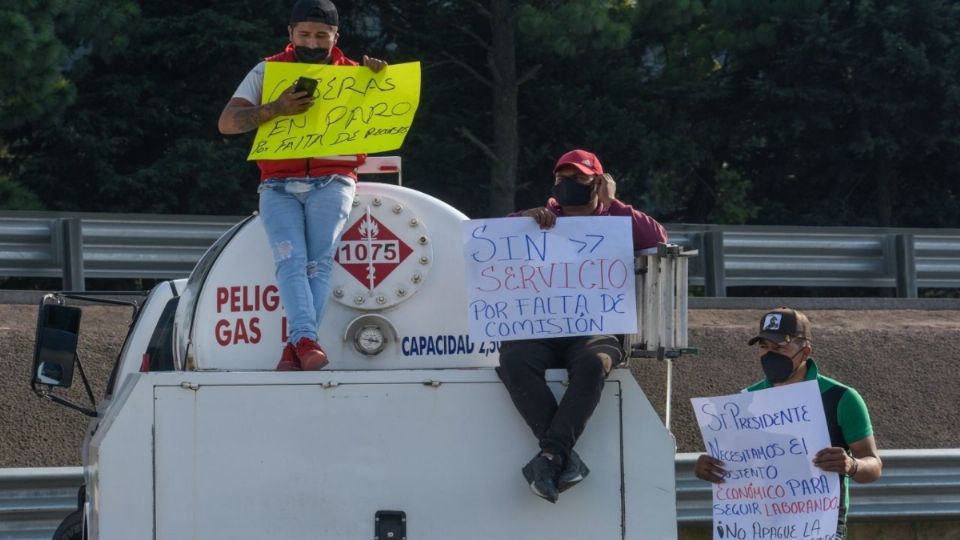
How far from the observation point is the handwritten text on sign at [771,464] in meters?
A: 5.93

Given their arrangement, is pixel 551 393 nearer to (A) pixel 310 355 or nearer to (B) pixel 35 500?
(A) pixel 310 355

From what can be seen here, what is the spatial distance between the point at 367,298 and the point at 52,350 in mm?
1522

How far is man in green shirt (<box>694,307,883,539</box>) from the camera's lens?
5.91 meters

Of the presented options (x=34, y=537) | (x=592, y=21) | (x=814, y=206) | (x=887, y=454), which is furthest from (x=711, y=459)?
(x=814, y=206)

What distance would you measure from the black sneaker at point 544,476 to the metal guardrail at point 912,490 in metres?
4.11

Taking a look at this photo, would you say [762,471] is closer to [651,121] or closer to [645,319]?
[645,319]

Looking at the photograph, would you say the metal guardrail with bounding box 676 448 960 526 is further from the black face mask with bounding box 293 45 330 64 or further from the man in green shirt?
the black face mask with bounding box 293 45 330 64

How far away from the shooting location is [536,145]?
22.0m

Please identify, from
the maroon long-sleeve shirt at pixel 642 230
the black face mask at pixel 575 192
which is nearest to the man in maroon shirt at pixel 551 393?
the black face mask at pixel 575 192

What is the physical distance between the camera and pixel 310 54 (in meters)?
6.66

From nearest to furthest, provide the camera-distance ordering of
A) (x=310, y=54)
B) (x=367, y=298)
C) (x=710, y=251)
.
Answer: (x=367, y=298), (x=310, y=54), (x=710, y=251)

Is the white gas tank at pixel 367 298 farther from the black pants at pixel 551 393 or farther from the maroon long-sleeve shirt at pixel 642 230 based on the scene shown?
the black pants at pixel 551 393

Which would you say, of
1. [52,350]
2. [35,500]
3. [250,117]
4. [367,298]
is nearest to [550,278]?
[367,298]

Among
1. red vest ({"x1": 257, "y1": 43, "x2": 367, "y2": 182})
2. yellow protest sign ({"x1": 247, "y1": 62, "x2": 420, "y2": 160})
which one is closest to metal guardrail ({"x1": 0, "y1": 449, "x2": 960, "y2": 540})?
red vest ({"x1": 257, "y1": 43, "x2": 367, "y2": 182})
